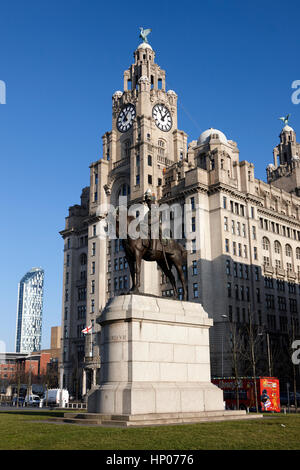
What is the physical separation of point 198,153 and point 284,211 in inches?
892

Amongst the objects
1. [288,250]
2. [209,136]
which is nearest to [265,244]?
[288,250]

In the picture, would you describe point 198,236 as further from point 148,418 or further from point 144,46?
point 148,418

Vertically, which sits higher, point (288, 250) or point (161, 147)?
point (161, 147)

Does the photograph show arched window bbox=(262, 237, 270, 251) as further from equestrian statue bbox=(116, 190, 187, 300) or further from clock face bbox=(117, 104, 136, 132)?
equestrian statue bbox=(116, 190, 187, 300)

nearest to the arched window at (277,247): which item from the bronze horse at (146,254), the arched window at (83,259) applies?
the arched window at (83,259)

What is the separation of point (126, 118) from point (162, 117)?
8.01 m

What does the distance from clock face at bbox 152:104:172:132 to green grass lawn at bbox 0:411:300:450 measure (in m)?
94.6

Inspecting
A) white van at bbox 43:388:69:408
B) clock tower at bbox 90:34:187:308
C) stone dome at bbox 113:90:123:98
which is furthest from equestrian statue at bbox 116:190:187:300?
stone dome at bbox 113:90:123:98

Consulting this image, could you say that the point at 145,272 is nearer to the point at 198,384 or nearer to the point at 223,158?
the point at 223,158

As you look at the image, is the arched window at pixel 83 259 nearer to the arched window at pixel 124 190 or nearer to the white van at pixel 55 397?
the arched window at pixel 124 190

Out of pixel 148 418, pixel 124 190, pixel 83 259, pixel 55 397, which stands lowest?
pixel 55 397

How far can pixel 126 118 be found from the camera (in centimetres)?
11125
